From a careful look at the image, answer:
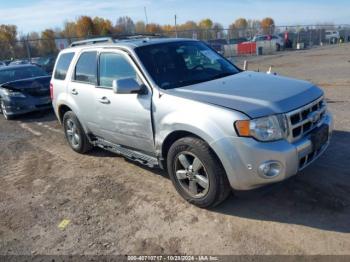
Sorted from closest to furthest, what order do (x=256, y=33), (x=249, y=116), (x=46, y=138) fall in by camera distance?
(x=249, y=116), (x=46, y=138), (x=256, y=33)

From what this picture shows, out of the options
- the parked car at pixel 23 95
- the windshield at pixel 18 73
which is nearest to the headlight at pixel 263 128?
the parked car at pixel 23 95

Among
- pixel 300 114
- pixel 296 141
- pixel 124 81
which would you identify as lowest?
pixel 296 141

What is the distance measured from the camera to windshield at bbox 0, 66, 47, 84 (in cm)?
1042

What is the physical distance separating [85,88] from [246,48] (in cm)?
3049

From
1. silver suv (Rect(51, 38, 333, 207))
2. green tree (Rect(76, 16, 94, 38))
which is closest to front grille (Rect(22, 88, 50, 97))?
silver suv (Rect(51, 38, 333, 207))

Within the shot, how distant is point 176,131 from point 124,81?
0.88 meters

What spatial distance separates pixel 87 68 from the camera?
5.33 meters

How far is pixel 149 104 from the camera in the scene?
416 cm

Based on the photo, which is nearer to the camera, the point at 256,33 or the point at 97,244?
the point at 97,244

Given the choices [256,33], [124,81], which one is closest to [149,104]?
[124,81]

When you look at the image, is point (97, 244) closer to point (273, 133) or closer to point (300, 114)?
point (273, 133)

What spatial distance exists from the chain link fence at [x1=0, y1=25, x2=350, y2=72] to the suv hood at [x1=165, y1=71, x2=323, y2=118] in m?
10.4

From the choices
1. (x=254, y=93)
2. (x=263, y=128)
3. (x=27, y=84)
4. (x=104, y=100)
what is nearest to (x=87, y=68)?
(x=104, y=100)

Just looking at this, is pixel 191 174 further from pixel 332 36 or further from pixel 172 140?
pixel 332 36
